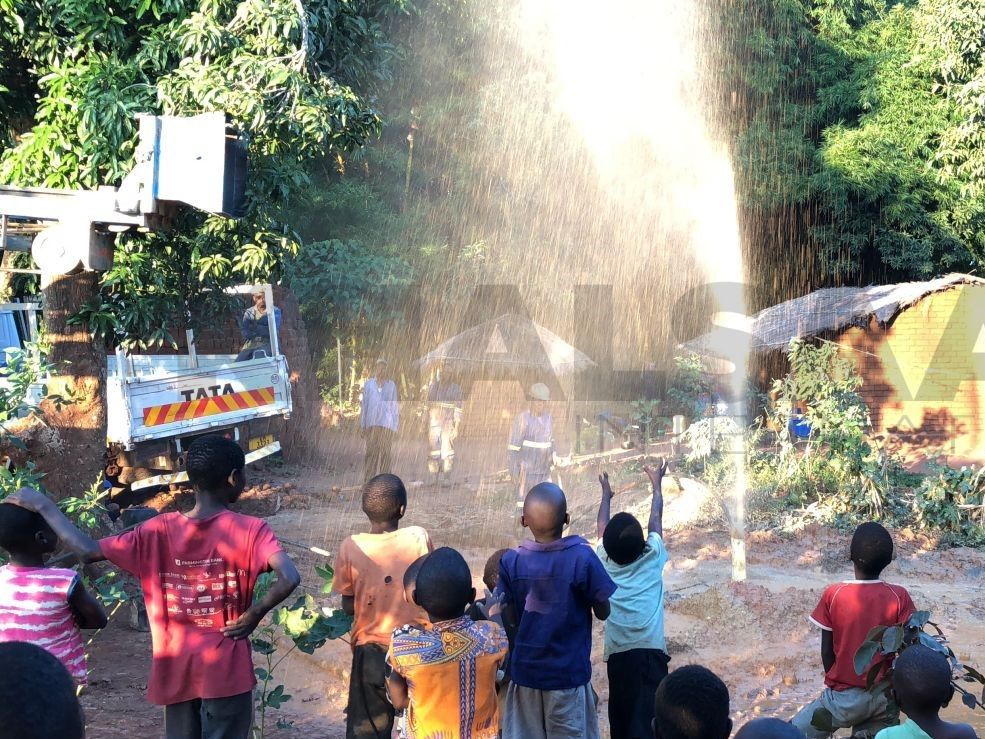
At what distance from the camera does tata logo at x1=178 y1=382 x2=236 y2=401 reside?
9.36 metres

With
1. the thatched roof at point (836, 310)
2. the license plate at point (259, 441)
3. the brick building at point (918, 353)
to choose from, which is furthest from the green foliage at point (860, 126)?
the license plate at point (259, 441)

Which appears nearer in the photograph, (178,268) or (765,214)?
(178,268)

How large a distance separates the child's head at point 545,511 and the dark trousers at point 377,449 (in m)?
7.95

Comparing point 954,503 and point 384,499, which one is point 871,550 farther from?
point 954,503

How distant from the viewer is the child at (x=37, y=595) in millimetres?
3092

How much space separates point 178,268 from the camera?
767cm

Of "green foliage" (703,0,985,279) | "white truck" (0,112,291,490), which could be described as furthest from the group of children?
"green foliage" (703,0,985,279)

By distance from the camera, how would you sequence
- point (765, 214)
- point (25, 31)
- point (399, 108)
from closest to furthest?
point (25, 31) < point (399, 108) < point (765, 214)

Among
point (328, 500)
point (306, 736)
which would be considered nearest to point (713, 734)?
point (306, 736)

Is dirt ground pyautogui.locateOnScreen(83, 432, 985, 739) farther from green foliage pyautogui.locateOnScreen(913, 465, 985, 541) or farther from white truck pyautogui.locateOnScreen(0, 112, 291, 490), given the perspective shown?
white truck pyautogui.locateOnScreen(0, 112, 291, 490)

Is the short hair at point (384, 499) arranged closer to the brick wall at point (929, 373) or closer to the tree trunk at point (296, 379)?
the tree trunk at point (296, 379)

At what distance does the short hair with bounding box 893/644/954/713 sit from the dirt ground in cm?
287

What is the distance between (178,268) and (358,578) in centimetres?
467

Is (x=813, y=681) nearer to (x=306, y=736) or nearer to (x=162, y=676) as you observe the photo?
(x=306, y=736)
